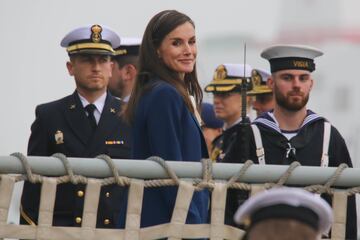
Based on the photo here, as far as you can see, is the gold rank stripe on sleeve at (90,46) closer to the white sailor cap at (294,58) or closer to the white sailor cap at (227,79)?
the white sailor cap at (294,58)

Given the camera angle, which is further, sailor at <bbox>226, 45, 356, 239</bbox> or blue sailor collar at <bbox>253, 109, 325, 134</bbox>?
blue sailor collar at <bbox>253, 109, 325, 134</bbox>

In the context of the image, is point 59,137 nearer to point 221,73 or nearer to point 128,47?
point 128,47

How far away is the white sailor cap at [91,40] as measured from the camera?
385 inches

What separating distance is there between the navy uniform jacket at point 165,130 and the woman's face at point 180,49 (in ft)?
0.57

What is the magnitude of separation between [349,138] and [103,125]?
852 cm

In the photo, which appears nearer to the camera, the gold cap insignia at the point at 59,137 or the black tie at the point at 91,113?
the gold cap insignia at the point at 59,137

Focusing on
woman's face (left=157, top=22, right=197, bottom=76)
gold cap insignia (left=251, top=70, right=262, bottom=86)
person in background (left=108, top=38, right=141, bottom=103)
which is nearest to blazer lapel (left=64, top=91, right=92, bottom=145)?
person in background (left=108, top=38, right=141, bottom=103)

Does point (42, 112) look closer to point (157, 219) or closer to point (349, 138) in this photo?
point (157, 219)

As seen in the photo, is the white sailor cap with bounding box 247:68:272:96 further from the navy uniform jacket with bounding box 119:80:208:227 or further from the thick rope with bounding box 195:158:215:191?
the thick rope with bounding box 195:158:215:191

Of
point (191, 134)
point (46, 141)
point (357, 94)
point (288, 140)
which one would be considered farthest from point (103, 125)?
point (357, 94)

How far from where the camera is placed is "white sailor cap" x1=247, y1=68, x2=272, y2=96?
42.0ft

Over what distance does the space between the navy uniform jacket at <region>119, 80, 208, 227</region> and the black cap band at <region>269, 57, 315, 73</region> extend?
1.89m

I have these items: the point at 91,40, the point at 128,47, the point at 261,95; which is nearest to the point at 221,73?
the point at 261,95

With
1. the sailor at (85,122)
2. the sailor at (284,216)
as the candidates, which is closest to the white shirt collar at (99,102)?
the sailor at (85,122)
